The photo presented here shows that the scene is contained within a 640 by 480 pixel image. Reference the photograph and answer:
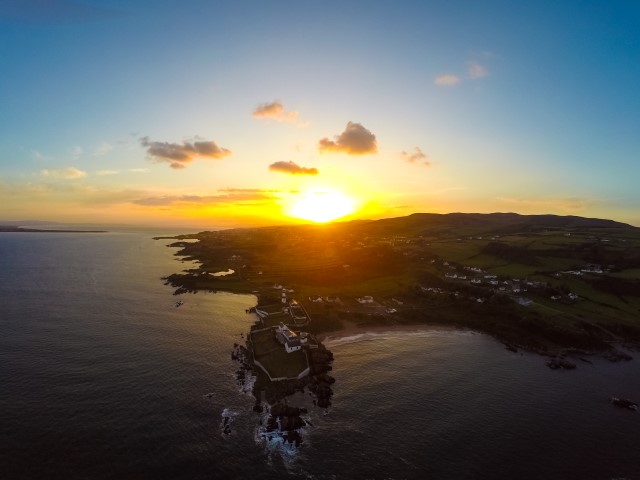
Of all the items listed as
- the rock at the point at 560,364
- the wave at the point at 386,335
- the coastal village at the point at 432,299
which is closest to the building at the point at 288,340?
the coastal village at the point at 432,299

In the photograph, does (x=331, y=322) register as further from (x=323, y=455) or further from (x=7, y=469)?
(x=7, y=469)

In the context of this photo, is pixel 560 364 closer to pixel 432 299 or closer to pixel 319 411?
pixel 432 299

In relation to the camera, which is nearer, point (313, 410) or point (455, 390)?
point (313, 410)

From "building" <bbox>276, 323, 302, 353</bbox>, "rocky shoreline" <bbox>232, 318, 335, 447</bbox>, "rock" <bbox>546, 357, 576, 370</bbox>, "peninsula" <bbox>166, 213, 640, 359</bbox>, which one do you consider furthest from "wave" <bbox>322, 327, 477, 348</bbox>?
"rock" <bbox>546, 357, 576, 370</bbox>

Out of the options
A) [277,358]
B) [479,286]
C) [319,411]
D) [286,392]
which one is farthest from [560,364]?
[277,358]

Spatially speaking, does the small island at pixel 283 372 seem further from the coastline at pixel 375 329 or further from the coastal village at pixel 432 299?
the coastline at pixel 375 329

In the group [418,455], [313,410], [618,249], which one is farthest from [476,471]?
[618,249]
